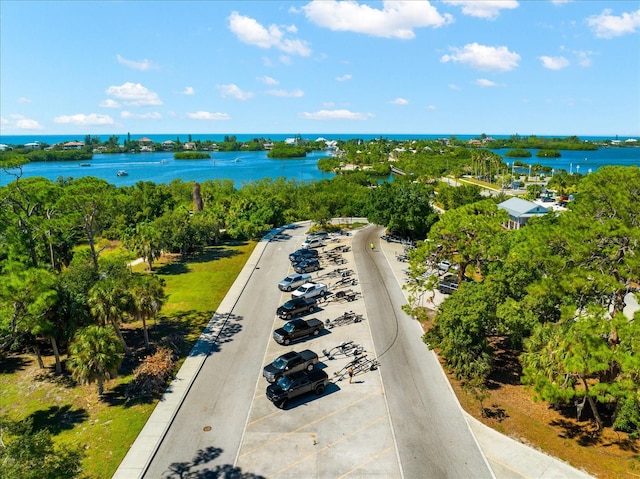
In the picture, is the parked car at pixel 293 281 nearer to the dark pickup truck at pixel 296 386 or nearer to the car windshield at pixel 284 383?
the dark pickup truck at pixel 296 386

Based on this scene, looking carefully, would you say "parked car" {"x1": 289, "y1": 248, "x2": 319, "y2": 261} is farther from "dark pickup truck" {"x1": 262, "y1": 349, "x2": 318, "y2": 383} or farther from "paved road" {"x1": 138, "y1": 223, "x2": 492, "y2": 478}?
"dark pickup truck" {"x1": 262, "y1": 349, "x2": 318, "y2": 383}

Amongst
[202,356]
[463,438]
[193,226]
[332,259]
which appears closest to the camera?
[463,438]

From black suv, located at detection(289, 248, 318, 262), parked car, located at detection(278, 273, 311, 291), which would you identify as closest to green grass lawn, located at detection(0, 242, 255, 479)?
parked car, located at detection(278, 273, 311, 291)

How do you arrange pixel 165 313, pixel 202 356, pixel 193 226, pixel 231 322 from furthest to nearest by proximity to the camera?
pixel 193 226 → pixel 165 313 → pixel 231 322 → pixel 202 356

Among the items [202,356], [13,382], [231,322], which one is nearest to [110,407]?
[202,356]

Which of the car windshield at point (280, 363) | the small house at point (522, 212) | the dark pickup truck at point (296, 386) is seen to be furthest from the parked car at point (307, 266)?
the small house at point (522, 212)

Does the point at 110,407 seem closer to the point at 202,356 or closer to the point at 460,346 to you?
the point at 202,356
